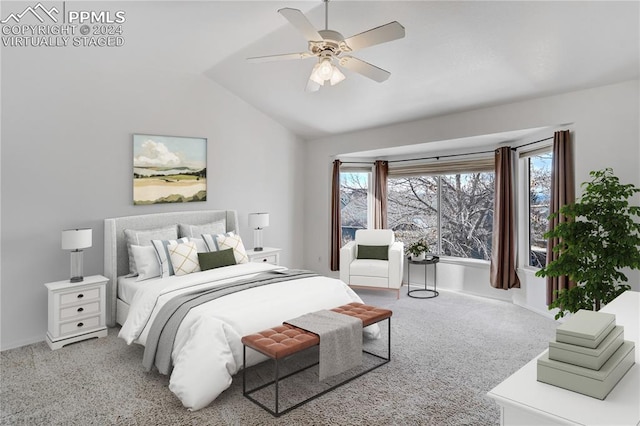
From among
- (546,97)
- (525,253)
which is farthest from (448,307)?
(546,97)

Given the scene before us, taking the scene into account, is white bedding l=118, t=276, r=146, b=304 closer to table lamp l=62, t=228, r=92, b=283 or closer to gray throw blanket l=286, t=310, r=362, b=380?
table lamp l=62, t=228, r=92, b=283

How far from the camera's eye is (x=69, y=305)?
3.73m

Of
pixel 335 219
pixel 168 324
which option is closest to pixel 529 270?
pixel 335 219

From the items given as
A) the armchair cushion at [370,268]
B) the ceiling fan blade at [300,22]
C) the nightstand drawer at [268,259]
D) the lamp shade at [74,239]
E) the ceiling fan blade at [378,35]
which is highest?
the ceiling fan blade at [300,22]

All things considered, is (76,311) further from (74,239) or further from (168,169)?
(168,169)

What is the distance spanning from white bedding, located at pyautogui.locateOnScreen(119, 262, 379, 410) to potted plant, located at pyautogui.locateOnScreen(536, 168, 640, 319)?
174cm

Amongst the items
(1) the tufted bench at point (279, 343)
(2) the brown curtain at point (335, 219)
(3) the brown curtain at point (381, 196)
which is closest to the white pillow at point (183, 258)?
(1) the tufted bench at point (279, 343)

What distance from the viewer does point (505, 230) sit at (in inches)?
200

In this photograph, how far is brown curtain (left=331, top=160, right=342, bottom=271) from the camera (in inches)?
249

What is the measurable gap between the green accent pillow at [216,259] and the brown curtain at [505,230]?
3334 mm

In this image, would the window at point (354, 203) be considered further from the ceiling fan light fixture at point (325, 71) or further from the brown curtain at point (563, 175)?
the ceiling fan light fixture at point (325, 71)

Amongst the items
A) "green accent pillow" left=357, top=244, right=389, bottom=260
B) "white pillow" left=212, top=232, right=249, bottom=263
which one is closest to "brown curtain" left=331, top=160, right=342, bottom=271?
"green accent pillow" left=357, top=244, right=389, bottom=260

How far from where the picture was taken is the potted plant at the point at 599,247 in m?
3.12

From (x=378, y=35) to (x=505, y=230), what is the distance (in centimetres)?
355
